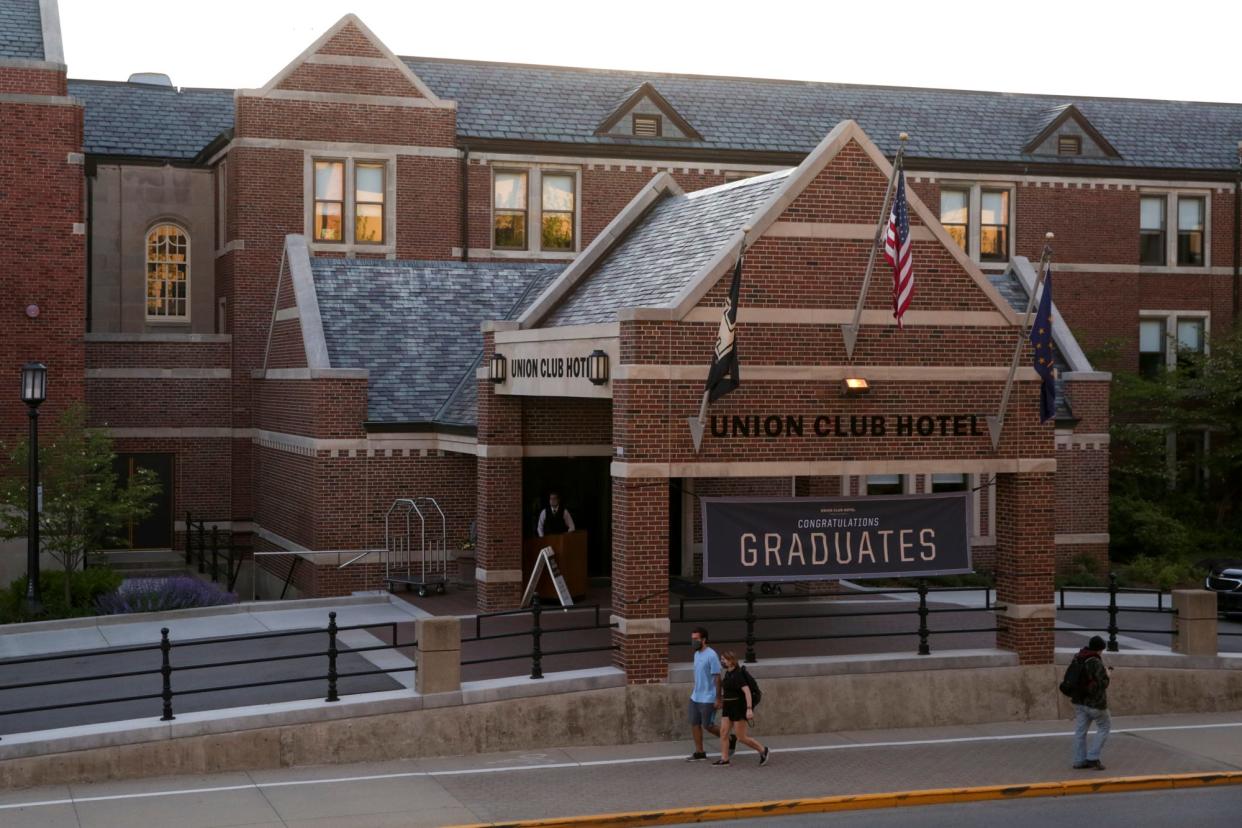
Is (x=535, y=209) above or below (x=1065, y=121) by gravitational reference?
below

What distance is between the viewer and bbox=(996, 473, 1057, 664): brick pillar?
19906 mm

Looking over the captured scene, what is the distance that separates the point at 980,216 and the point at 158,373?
21.7 m

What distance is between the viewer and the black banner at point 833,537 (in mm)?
19031

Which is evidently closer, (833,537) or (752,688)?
(752,688)

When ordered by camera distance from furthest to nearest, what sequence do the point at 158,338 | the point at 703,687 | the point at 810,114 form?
the point at 810,114
the point at 158,338
the point at 703,687

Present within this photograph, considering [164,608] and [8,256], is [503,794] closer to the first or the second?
[164,608]

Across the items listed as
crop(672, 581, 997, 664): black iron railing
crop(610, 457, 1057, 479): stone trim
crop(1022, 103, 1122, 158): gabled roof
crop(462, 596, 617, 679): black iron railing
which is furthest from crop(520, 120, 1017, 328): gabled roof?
crop(1022, 103, 1122, 158): gabled roof

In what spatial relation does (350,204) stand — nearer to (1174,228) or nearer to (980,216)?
(980,216)

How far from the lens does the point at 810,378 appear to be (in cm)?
1919

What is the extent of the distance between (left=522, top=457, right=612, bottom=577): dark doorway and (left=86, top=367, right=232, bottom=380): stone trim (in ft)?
33.9

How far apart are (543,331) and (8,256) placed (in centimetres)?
1365

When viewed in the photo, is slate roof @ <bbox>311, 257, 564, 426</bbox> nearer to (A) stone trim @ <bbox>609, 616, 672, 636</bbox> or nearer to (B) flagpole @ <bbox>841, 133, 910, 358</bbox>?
(A) stone trim @ <bbox>609, 616, 672, 636</bbox>

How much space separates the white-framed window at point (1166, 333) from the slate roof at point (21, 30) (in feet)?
94.6

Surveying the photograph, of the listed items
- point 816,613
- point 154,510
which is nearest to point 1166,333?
point 816,613
